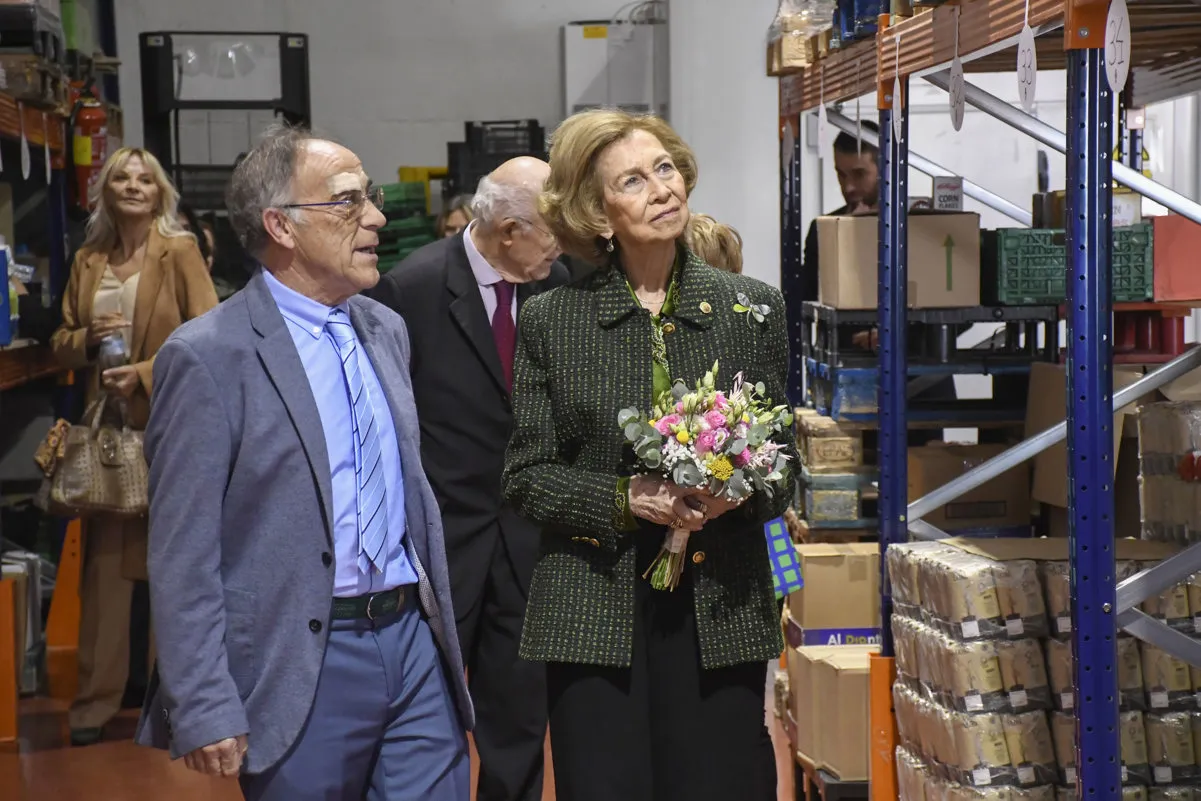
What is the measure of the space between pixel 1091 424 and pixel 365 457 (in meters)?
1.38

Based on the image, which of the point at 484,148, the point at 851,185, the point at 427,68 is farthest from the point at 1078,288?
the point at 427,68

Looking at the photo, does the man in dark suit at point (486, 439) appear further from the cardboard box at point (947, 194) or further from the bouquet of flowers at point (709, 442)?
the cardboard box at point (947, 194)

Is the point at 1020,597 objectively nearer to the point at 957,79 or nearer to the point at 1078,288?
the point at 1078,288

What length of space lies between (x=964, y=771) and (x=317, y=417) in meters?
1.84

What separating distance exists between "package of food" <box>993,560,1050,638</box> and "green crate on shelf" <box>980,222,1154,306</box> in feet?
4.01

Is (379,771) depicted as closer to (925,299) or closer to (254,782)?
(254,782)

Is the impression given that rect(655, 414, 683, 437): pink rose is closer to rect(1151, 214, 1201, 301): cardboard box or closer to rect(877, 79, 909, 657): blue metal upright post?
rect(1151, 214, 1201, 301): cardboard box

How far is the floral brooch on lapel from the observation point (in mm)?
2801

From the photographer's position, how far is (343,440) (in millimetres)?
2684

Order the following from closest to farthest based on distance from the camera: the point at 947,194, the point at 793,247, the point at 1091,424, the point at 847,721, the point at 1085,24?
1. the point at 1085,24
2. the point at 1091,424
3. the point at 847,721
4. the point at 947,194
5. the point at 793,247

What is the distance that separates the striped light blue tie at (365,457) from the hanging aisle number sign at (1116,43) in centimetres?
145

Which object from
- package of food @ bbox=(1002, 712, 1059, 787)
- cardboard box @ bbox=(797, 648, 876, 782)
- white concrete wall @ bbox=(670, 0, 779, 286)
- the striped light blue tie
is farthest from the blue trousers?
white concrete wall @ bbox=(670, 0, 779, 286)

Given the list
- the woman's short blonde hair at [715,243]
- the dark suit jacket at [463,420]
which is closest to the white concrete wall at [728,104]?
the woman's short blonde hair at [715,243]

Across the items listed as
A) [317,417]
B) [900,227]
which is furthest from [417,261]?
[317,417]
